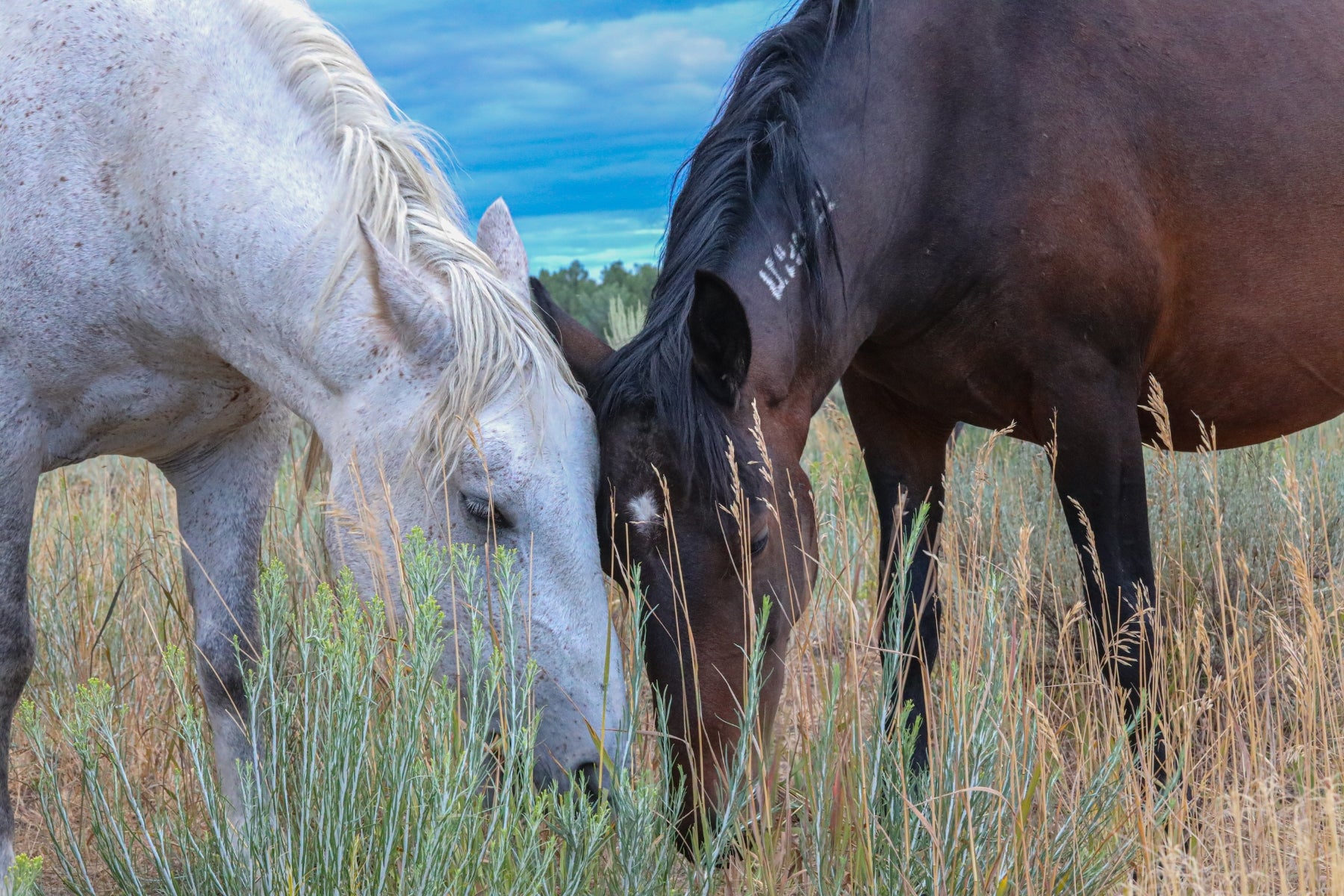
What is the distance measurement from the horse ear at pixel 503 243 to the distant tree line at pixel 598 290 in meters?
7.45

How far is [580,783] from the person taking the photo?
2.43 m

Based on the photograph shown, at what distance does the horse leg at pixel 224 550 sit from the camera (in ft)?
10.6

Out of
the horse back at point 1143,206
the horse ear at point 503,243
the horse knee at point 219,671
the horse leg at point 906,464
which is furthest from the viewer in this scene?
the horse leg at point 906,464

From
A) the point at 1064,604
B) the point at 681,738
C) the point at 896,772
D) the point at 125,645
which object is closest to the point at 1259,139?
→ the point at 1064,604

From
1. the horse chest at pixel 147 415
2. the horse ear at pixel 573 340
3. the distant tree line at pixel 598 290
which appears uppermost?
the distant tree line at pixel 598 290

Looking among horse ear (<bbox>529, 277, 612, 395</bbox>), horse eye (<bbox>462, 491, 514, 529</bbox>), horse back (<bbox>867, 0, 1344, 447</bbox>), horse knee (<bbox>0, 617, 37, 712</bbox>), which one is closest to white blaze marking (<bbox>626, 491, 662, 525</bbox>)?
horse eye (<bbox>462, 491, 514, 529</bbox>)

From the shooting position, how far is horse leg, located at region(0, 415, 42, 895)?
269cm

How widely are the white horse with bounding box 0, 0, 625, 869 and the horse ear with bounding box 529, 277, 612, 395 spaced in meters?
0.10

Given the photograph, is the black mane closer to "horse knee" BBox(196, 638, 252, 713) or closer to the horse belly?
the horse belly

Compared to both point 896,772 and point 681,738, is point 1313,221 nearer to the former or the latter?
point 896,772

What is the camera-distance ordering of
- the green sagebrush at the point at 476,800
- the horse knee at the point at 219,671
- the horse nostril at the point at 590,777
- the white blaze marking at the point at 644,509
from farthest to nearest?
the horse knee at the point at 219,671, the white blaze marking at the point at 644,509, the horse nostril at the point at 590,777, the green sagebrush at the point at 476,800

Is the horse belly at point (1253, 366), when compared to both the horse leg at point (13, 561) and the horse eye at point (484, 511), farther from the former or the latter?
the horse leg at point (13, 561)

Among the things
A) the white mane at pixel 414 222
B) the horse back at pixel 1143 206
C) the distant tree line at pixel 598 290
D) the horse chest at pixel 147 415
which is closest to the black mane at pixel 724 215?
the white mane at pixel 414 222

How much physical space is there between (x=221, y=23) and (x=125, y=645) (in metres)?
2.41
